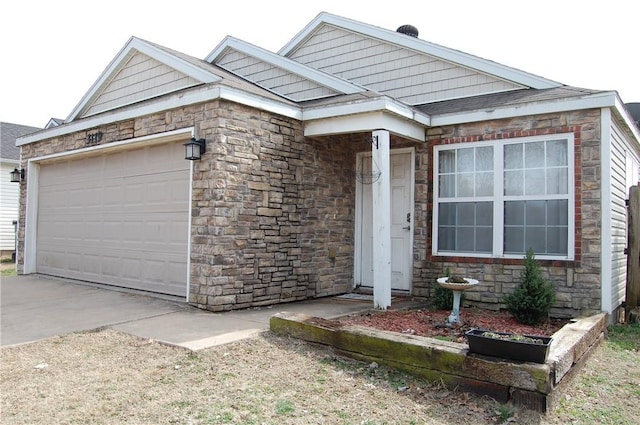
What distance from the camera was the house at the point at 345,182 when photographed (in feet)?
20.4

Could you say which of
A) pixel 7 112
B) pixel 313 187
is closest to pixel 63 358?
pixel 313 187

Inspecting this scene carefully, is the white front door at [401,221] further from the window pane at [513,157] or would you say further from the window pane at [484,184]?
the window pane at [513,157]

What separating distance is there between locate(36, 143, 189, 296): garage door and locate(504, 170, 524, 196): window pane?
14.6 feet

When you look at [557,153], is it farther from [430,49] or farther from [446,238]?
[430,49]

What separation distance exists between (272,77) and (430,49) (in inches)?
119

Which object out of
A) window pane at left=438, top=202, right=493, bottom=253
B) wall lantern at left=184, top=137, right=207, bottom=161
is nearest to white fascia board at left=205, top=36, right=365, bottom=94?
window pane at left=438, top=202, right=493, bottom=253

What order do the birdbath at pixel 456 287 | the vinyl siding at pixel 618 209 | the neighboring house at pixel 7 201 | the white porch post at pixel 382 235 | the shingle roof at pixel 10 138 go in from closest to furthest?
the birdbath at pixel 456 287 < the white porch post at pixel 382 235 < the vinyl siding at pixel 618 209 < the neighboring house at pixel 7 201 < the shingle roof at pixel 10 138

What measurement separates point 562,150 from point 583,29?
11.1 feet

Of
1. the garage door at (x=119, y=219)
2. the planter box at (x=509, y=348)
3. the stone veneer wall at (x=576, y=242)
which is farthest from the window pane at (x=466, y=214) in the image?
the garage door at (x=119, y=219)

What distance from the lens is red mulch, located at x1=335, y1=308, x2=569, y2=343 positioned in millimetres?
5242

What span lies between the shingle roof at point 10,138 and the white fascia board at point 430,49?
1064cm

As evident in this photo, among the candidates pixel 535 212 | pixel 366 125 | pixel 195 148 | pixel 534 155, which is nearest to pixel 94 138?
pixel 195 148

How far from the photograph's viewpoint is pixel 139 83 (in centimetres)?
893

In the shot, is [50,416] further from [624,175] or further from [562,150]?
[624,175]
